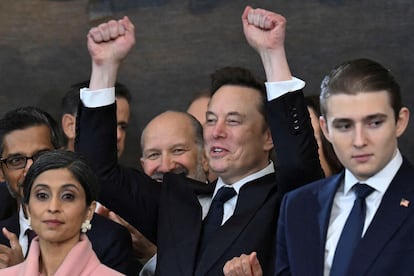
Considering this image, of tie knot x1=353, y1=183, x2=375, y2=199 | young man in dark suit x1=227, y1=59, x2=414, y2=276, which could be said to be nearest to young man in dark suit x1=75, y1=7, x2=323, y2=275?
young man in dark suit x1=227, y1=59, x2=414, y2=276

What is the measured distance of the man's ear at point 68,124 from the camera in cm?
659

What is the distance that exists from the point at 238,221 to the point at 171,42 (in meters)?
2.23

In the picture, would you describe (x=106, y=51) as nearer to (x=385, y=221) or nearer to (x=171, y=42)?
(x=385, y=221)

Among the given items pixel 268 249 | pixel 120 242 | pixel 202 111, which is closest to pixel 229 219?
pixel 268 249

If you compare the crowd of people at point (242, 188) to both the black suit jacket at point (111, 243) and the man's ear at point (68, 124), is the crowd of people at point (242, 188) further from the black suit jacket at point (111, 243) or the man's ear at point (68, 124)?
the man's ear at point (68, 124)

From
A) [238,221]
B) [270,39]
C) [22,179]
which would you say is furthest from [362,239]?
[22,179]

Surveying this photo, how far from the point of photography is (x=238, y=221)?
4.95m

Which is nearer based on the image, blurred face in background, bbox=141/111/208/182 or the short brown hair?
the short brown hair

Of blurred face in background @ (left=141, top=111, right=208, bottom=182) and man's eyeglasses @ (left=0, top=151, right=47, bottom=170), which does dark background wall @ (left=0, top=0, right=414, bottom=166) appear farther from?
man's eyeglasses @ (left=0, top=151, right=47, bottom=170)

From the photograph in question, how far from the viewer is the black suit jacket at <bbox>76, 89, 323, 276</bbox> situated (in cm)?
485

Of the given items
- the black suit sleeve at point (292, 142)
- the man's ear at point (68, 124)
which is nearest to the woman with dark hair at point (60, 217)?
the black suit sleeve at point (292, 142)

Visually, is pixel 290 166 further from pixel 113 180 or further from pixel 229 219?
pixel 113 180

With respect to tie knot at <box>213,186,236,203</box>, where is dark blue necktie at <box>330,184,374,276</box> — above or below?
above

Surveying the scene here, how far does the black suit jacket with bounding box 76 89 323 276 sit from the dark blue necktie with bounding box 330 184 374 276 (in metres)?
0.61
